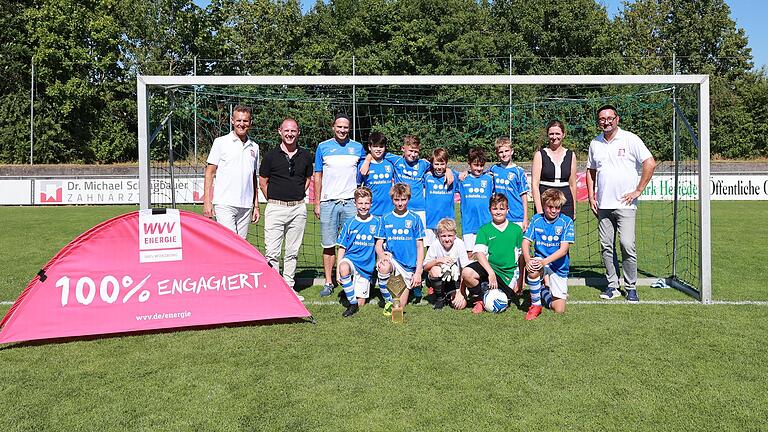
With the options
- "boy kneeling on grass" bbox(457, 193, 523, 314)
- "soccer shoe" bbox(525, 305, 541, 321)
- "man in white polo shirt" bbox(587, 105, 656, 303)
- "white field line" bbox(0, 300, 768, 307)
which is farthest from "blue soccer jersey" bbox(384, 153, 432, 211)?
"man in white polo shirt" bbox(587, 105, 656, 303)

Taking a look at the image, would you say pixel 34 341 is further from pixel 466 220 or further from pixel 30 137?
pixel 30 137

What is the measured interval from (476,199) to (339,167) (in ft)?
4.54

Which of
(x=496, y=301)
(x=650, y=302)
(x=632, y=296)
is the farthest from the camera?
(x=632, y=296)

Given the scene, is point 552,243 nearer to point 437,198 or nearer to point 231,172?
point 437,198

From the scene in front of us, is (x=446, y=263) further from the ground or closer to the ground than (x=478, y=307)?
further from the ground

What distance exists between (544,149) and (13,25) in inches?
1273

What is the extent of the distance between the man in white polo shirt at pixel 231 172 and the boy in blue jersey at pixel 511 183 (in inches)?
93.8

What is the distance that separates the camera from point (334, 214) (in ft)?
19.9

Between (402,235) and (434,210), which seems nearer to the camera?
(402,235)

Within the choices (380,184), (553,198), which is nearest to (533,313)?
(553,198)

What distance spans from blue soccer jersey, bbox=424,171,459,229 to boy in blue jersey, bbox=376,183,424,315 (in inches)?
17.8

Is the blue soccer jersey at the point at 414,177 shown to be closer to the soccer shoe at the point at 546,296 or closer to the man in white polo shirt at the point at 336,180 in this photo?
the man in white polo shirt at the point at 336,180

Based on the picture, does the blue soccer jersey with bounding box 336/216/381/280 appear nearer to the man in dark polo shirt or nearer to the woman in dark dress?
the man in dark polo shirt

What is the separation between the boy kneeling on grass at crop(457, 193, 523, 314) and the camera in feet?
17.8
